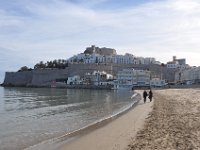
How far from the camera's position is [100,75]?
468 ft

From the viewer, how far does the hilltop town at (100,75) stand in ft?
441

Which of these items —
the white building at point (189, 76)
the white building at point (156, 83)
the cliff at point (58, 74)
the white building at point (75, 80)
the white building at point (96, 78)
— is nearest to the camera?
the white building at point (156, 83)

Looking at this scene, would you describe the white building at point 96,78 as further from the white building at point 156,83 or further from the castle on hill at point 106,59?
the castle on hill at point 106,59

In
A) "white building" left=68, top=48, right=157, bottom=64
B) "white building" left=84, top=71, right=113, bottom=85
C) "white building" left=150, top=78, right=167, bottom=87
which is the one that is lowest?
"white building" left=150, top=78, right=167, bottom=87

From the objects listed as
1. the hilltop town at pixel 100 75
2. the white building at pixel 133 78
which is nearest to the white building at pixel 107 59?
the hilltop town at pixel 100 75

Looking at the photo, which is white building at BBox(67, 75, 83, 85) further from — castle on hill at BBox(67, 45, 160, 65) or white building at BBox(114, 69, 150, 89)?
castle on hill at BBox(67, 45, 160, 65)

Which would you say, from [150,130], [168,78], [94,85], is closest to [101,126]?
[150,130]

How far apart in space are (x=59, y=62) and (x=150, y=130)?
15884cm

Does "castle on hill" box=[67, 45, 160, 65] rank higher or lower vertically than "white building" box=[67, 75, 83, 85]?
higher

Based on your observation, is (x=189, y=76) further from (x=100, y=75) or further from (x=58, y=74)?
(x=58, y=74)

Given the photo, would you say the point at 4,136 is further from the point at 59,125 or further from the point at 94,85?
the point at 94,85

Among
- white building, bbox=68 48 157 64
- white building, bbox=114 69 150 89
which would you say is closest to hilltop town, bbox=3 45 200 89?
white building, bbox=114 69 150 89

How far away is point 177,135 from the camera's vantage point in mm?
12805

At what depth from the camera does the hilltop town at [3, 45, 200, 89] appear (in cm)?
13438
